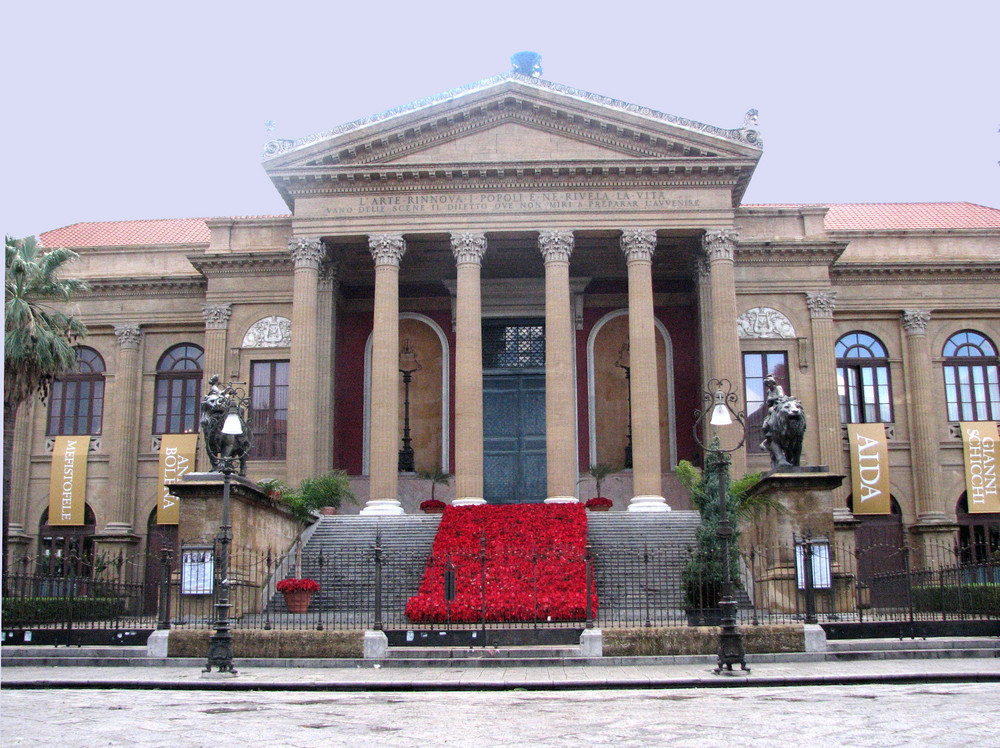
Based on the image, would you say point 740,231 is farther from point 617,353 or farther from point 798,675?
point 798,675

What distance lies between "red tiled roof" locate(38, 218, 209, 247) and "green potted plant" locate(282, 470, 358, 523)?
15097 mm

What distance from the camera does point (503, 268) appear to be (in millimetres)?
36969

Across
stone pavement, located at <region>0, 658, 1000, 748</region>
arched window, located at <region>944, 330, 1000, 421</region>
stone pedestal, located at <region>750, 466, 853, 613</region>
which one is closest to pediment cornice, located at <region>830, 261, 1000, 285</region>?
arched window, located at <region>944, 330, 1000, 421</region>

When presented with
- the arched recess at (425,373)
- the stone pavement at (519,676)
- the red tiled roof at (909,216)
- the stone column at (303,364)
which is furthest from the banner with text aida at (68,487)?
the red tiled roof at (909,216)

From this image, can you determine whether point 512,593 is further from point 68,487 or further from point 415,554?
point 68,487

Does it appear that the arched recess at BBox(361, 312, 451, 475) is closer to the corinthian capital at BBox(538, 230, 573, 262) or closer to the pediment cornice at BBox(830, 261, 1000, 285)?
the corinthian capital at BBox(538, 230, 573, 262)

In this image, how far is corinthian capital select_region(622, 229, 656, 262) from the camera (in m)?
31.9

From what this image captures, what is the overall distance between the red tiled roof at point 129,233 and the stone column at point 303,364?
10.2 metres

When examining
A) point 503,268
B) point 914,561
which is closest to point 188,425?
point 503,268

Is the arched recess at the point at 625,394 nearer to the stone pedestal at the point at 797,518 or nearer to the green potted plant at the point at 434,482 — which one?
the green potted plant at the point at 434,482

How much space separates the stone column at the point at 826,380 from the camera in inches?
1347

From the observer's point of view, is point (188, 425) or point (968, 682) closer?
point (968, 682)

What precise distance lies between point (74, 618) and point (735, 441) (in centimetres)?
1850

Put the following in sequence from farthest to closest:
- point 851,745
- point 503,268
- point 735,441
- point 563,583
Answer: point 503,268 → point 735,441 → point 563,583 → point 851,745
